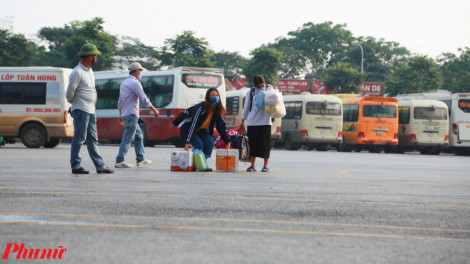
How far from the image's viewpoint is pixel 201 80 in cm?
2983

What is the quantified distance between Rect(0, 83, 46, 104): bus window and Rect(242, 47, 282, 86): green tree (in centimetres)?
3758

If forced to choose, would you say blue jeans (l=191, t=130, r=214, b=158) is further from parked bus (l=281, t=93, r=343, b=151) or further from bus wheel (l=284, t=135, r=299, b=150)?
bus wheel (l=284, t=135, r=299, b=150)

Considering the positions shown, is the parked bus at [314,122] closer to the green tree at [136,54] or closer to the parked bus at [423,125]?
the parked bus at [423,125]

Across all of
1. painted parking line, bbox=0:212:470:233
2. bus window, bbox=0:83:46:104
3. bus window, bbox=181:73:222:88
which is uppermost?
bus window, bbox=181:73:222:88

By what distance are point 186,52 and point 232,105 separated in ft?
61.0

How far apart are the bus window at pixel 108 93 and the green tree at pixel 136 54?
111 feet

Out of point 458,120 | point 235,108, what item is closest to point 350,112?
point 458,120

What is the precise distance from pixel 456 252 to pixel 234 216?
2.00 m

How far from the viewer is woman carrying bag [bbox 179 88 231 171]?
12609 mm

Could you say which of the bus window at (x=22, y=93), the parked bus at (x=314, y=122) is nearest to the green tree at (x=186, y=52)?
the parked bus at (x=314, y=122)

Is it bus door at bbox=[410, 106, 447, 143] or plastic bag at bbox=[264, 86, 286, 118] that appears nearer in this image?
plastic bag at bbox=[264, 86, 286, 118]

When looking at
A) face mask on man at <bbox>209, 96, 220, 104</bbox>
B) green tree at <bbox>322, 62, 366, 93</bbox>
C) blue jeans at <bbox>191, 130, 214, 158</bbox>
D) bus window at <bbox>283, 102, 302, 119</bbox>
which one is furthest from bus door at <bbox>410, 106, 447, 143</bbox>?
green tree at <bbox>322, 62, 366, 93</bbox>

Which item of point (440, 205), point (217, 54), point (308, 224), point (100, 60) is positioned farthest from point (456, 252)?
point (217, 54)

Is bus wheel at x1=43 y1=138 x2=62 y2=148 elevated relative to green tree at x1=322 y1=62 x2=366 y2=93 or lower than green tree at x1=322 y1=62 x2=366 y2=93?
lower
